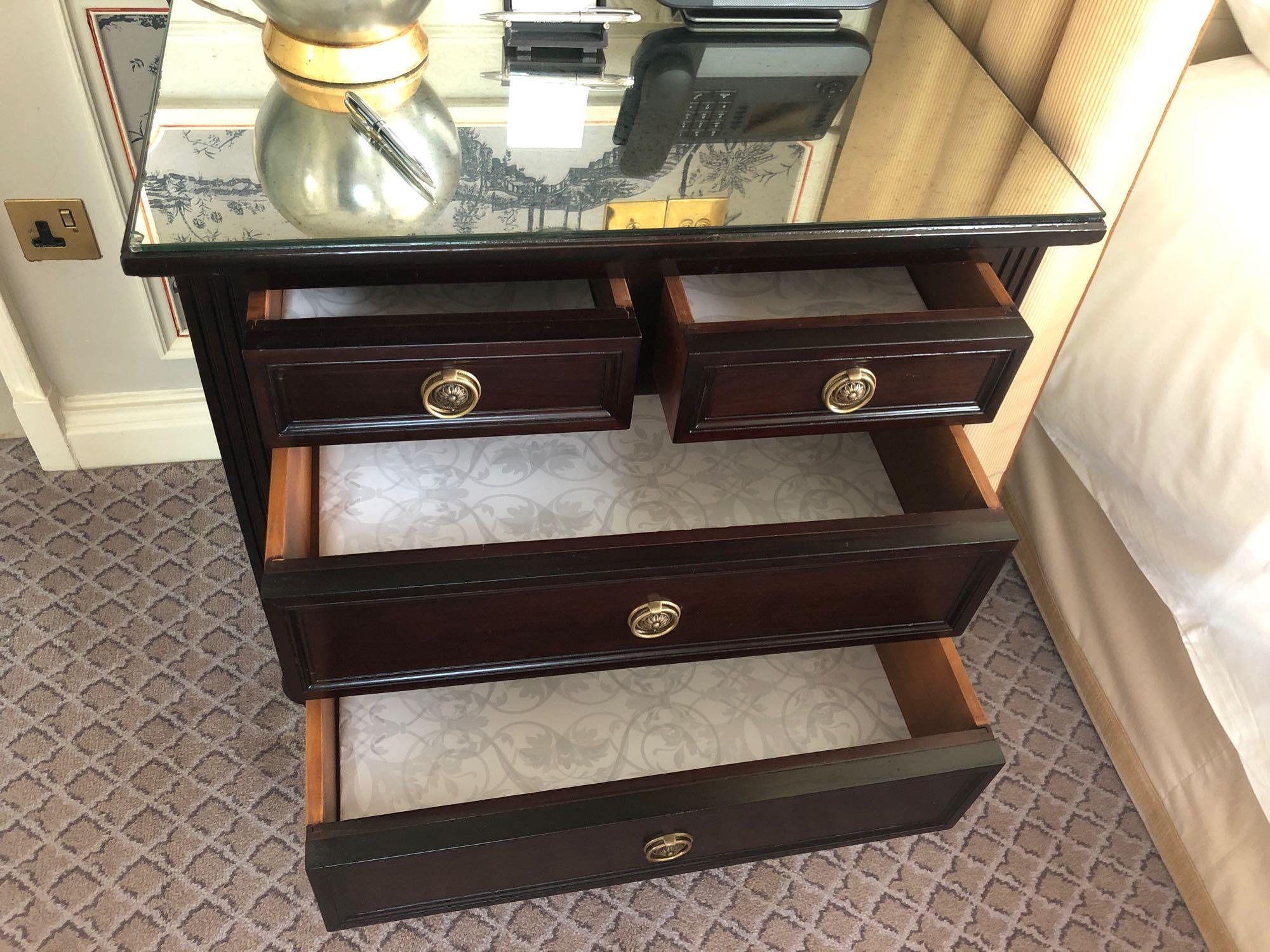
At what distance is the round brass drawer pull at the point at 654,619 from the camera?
71 centimetres

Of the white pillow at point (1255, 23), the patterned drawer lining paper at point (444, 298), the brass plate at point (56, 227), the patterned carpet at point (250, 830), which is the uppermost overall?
the white pillow at point (1255, 23)

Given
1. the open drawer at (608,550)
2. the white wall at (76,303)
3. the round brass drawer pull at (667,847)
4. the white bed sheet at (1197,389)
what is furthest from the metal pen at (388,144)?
the white bed sheet at (1197,389)

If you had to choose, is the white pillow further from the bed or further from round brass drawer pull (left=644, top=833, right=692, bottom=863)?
round brass drawer pull (left=644, top=833, right=692, bottom=863)

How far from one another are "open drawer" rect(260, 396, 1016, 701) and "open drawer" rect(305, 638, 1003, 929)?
65mm

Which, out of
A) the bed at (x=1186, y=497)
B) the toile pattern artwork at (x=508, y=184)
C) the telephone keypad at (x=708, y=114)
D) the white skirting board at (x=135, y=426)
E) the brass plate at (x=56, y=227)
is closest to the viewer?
the toile pattern artwork at (x=508, y=184)

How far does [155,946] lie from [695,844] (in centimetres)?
43

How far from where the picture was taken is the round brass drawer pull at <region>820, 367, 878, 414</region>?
26.5 inches

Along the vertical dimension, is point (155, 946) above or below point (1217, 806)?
below

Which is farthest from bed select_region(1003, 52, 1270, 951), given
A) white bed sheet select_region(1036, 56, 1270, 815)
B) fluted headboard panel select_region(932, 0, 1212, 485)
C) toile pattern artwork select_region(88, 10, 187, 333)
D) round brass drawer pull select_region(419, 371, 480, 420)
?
toile pattern artwork select_region(88, 10, 187, 333)

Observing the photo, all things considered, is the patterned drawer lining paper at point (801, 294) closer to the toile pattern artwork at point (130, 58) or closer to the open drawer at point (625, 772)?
the open drawer at point (625, 772)

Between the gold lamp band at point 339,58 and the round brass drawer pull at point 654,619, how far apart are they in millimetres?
400

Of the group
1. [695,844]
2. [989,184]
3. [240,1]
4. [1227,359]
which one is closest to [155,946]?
[695,844]

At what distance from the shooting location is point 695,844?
77cm

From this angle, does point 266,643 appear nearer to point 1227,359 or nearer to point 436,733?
point 436,733
